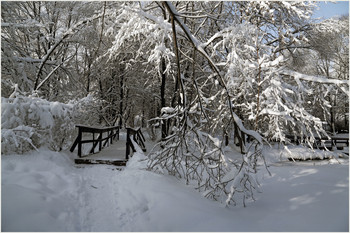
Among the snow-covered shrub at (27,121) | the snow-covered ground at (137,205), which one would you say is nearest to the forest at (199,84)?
the snow-covered shrub at (27,121)

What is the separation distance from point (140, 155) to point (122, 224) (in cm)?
299

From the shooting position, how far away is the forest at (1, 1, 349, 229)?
3.87 metres

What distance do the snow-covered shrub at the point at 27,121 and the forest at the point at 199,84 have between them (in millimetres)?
21

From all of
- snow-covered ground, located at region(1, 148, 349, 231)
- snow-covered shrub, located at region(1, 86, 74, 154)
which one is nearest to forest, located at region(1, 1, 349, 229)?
snow-covered shrub, located at region(1, 86, 74, 154)

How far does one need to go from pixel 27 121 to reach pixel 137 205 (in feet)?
10.8

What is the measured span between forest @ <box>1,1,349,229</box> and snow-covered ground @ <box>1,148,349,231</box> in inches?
14.6

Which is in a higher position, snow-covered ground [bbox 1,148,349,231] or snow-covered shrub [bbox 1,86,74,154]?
snow-covered shrub [bbox 1,86,74,154]

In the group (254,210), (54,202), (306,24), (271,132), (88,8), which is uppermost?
(88,8)

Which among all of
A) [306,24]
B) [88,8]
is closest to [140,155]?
[88,8]

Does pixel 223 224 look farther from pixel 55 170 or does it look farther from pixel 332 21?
pixel 332 21

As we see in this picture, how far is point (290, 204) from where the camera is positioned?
3764 millimetres

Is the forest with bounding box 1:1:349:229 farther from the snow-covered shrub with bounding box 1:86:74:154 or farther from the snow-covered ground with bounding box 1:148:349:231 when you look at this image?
the snow-covered ground with bounding box 1:148:349:231

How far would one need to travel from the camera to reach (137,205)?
370 cm

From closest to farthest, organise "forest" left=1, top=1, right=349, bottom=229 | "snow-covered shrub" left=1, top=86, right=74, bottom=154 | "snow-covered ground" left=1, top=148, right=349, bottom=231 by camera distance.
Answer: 1. "snow-covered ground" left=1, top=148, right=349, bottom=231
2. "forest" left=1, top=1, right=349, bottom=229
3. "snow-covered shrub" left=1, top=86, right=74, bottom=154
